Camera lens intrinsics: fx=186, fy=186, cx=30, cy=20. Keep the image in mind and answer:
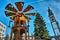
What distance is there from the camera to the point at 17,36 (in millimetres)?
7500

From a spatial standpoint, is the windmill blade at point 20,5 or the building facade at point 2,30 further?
the building facade at point 2,30

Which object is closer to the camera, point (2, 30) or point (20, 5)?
point (20, 5)

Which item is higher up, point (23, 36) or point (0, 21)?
point (0, 21)

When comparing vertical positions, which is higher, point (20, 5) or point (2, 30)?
point (20, 5)

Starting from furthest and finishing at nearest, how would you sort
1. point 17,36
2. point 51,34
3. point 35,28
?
point 35,28 < point 51,34 < point 17,36

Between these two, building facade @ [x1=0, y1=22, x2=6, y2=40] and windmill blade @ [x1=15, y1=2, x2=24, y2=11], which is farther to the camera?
building facade @ [x1=0, y1=22, x2=6, y2=40]

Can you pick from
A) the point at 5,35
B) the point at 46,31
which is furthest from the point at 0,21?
the point at 46,31

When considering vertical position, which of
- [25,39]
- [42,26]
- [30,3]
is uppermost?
[30,3]

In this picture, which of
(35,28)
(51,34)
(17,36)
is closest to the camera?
(17,36)

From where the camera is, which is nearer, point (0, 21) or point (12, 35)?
point (12, 35)

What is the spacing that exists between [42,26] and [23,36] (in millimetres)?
1978

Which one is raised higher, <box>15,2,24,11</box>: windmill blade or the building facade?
<box>15,2,24,11</box>: windmill blade

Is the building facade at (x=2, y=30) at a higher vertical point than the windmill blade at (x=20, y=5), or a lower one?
lower

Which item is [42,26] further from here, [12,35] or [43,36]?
[12,35]
